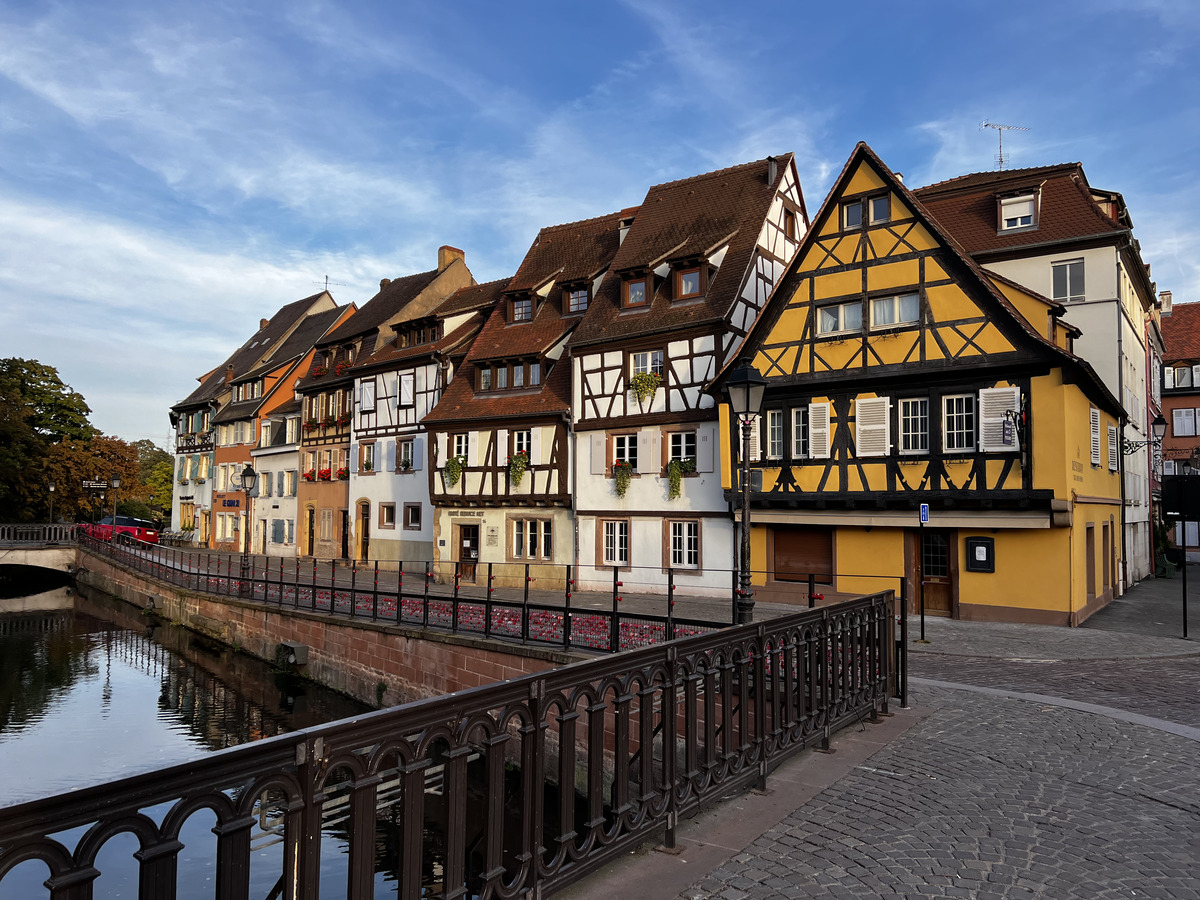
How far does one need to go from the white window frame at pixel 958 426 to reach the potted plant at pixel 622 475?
29.3 ft

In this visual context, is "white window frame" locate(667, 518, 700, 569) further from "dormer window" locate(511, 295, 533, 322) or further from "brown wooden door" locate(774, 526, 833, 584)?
"dormer window" locate(511, 295, 533, 322)

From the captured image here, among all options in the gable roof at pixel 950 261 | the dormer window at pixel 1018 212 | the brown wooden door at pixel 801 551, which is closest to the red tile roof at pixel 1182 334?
the gable roof at pixel 950 261

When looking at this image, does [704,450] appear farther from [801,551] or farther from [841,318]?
[841,318]

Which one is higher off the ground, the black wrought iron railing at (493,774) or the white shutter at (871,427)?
the white shutter at (871,427)

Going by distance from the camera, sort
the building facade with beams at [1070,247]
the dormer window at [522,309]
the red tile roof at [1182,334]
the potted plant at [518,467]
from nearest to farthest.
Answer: the building facade with beams at [1070,247] < the potted plant at [518,467] < the dormer window at [522,309] < the red tile roof at [1182,334]

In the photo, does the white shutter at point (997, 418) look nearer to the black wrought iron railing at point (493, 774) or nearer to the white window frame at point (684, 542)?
the white window frame at point (684, 542)

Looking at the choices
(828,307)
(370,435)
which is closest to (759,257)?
(828,307)

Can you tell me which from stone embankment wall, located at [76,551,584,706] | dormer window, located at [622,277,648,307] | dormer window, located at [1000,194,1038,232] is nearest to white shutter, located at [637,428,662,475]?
dormer window, located at [622,277,648,307]

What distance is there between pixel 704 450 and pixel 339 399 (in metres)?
21.6

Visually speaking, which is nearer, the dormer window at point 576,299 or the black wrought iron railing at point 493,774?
the black wrought iron railing at point 493,774

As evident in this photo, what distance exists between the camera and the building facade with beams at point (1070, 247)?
22609 mm

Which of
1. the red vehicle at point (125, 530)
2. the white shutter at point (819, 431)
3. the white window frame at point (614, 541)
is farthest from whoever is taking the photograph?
the red vehicle at point (125, 530)

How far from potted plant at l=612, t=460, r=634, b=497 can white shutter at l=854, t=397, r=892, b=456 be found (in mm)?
6869

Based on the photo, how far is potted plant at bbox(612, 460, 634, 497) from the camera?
965 inches
